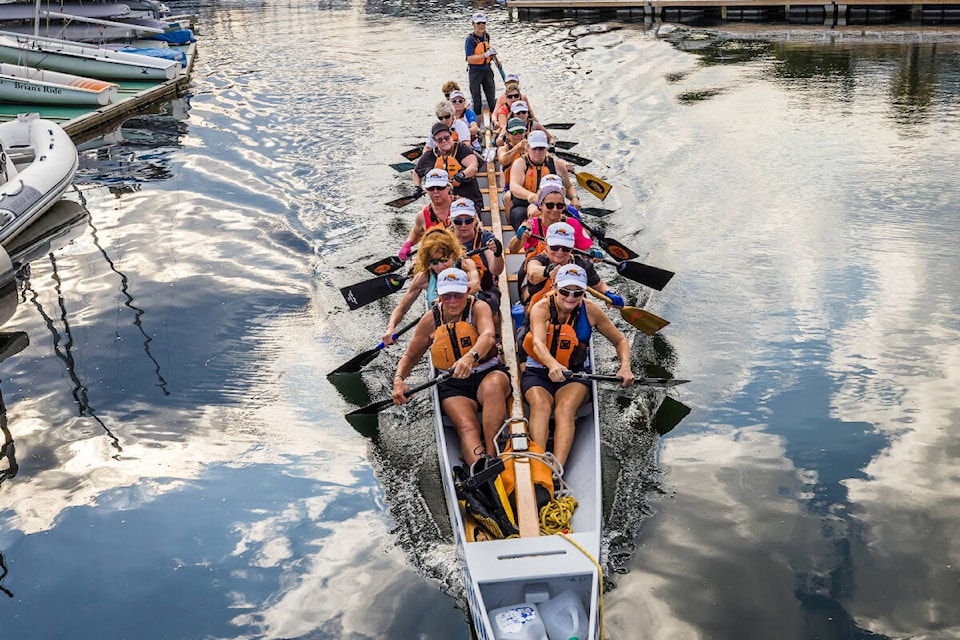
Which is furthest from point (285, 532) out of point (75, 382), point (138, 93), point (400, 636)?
point (138, 93)

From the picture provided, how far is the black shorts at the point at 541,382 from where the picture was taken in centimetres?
916

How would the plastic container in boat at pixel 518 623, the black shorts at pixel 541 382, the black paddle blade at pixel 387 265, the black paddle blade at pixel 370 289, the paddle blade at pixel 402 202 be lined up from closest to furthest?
the plastic container in boat at pixel 518 623
the black shorts at pixel 541 382
the black paddle blade at pixel 370 289
the black paddle blade at pixel 387 265
the paddle blade at pixel 402 202

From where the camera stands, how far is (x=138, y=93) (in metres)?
28.3

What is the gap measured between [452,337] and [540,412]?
109cm

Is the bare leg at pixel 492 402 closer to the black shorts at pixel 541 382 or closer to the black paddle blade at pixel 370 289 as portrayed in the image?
the black shorts at pixel 541 382

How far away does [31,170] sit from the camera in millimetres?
18031

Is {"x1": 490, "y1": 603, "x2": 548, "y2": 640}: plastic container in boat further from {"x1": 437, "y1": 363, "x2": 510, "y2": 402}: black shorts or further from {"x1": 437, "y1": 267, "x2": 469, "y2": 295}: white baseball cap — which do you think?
{"x1": 437, "y1": 267, "x2": 469, "y2": 295}: white baseball cap

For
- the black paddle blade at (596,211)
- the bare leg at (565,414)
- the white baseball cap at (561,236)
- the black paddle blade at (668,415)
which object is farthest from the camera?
the black paddle blade at (596,211)

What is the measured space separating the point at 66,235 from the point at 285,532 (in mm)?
10914

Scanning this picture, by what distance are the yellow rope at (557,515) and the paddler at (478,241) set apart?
3334mm

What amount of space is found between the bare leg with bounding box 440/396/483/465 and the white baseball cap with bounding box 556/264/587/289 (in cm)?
141

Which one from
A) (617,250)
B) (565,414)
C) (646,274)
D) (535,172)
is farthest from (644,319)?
(535,172)

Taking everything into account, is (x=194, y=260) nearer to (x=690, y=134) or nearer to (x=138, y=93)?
(x=690, y=134)

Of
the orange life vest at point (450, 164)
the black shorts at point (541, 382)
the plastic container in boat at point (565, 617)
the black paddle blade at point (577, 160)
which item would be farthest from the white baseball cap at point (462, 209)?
the black paddle blade at point (577, 160)
